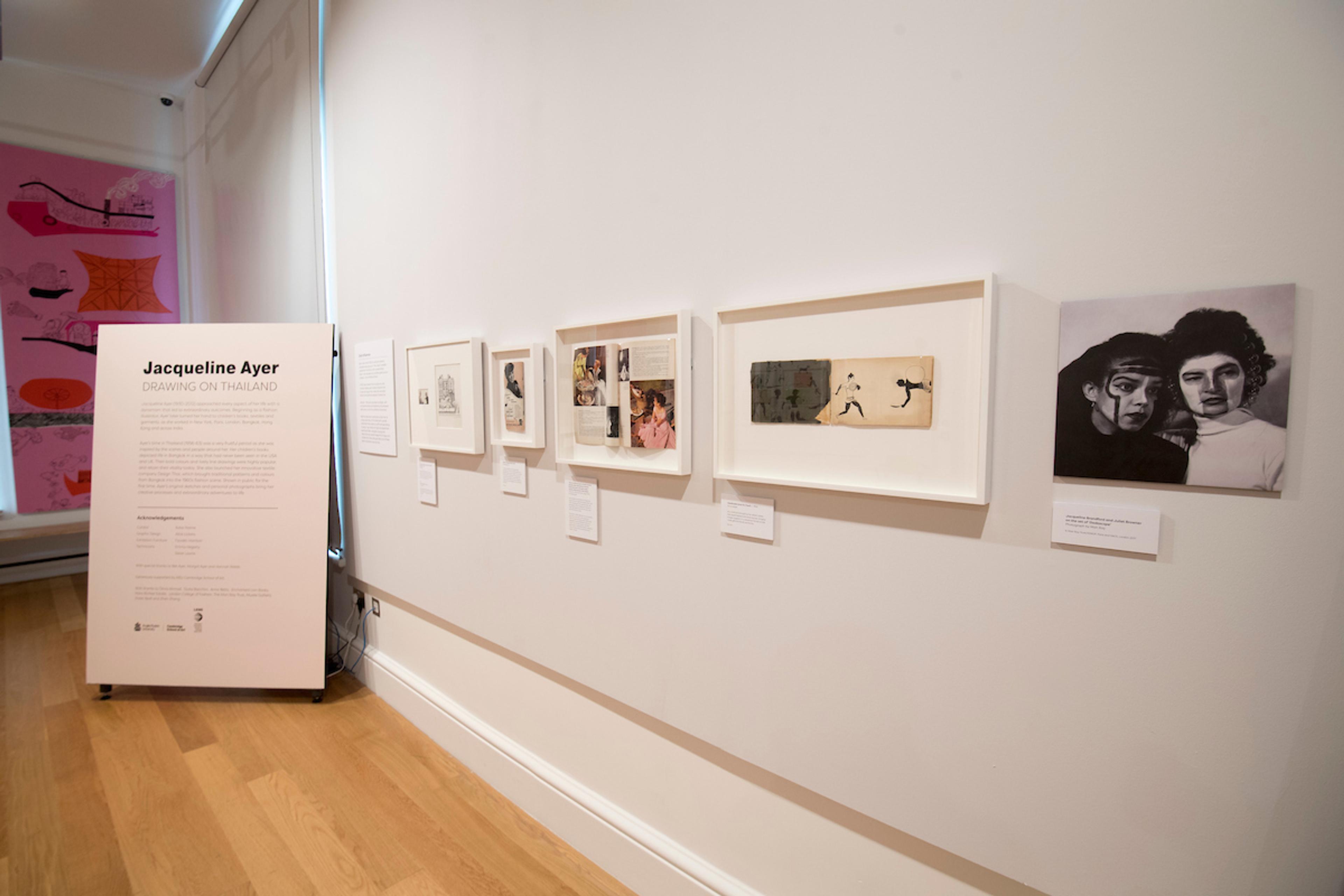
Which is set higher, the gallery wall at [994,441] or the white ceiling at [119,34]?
the white ceiling at [119,34]

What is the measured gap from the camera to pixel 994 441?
1081 mm

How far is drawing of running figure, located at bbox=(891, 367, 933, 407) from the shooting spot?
112 cm

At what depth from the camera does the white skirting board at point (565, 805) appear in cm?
163

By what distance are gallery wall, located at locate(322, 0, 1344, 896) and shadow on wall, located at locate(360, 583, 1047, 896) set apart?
0.02 metres

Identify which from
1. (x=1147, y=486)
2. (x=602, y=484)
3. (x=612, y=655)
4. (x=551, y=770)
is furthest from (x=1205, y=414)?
(x=551, y=770)

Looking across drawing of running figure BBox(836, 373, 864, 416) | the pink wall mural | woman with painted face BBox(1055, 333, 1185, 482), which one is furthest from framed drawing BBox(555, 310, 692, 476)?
the pink wall mural

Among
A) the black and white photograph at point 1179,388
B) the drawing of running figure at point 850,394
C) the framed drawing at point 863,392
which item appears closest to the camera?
the black and white photograph at point 1179,388

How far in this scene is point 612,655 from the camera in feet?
5.79

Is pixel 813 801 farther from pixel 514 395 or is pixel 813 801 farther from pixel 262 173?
pixel 262 173

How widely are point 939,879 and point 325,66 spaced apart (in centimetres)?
394

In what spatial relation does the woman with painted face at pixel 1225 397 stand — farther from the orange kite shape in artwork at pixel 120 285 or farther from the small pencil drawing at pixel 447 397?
the orange kite shape in artwork at pixel 120 285

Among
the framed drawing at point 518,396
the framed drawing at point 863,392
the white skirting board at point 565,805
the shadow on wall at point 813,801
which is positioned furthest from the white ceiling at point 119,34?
the shadow on wall at point 813,801

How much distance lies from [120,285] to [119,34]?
178 centimetres

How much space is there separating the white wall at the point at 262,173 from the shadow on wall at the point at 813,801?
101 inches
